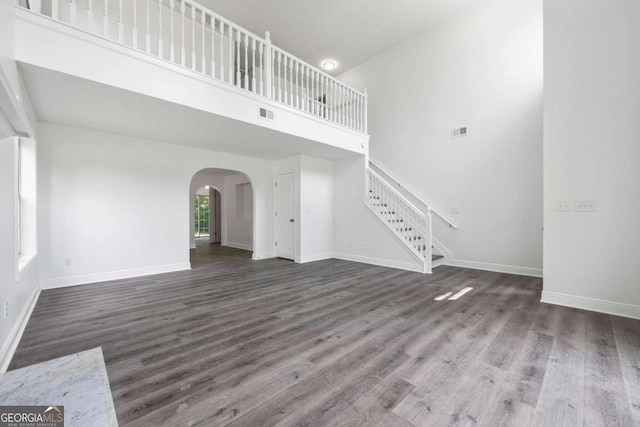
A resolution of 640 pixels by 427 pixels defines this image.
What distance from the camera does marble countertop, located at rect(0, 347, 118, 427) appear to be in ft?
4.62

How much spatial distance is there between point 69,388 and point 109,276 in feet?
10.8

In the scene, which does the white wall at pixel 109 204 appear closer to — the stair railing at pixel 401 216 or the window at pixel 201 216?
the stair railing at pixel 401 216

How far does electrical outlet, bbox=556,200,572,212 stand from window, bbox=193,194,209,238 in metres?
12.5

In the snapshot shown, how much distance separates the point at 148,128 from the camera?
411 centimetres

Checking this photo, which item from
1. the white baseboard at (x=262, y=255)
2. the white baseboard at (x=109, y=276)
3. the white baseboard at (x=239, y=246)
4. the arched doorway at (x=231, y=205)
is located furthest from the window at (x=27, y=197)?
the white baseboard at (x=239, y=246)

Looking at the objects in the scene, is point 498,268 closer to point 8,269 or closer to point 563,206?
point 563,206

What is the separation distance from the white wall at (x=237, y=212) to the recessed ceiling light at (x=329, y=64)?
12.9 ft

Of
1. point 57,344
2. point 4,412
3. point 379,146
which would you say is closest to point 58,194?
point 57,344

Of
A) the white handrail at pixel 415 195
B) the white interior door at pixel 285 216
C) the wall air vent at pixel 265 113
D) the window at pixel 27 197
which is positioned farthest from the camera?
the white interior door at pixel 285 216

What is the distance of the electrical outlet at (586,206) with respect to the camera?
3042mm

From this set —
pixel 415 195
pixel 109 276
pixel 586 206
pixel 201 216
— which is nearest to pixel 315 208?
pixel 415 195

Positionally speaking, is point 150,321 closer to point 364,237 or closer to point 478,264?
point 364,237

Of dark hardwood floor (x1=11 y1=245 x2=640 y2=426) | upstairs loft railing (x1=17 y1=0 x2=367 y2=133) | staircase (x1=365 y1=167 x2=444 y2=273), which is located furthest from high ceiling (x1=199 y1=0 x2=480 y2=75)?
dark hardwood floor (x1=11 y1=245 x2=640 y2=426)

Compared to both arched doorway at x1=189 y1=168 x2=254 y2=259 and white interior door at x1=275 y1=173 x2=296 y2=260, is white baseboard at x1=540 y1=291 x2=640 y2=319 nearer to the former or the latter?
white interior door at x1=275 y1=173 x2=296 y2=260
